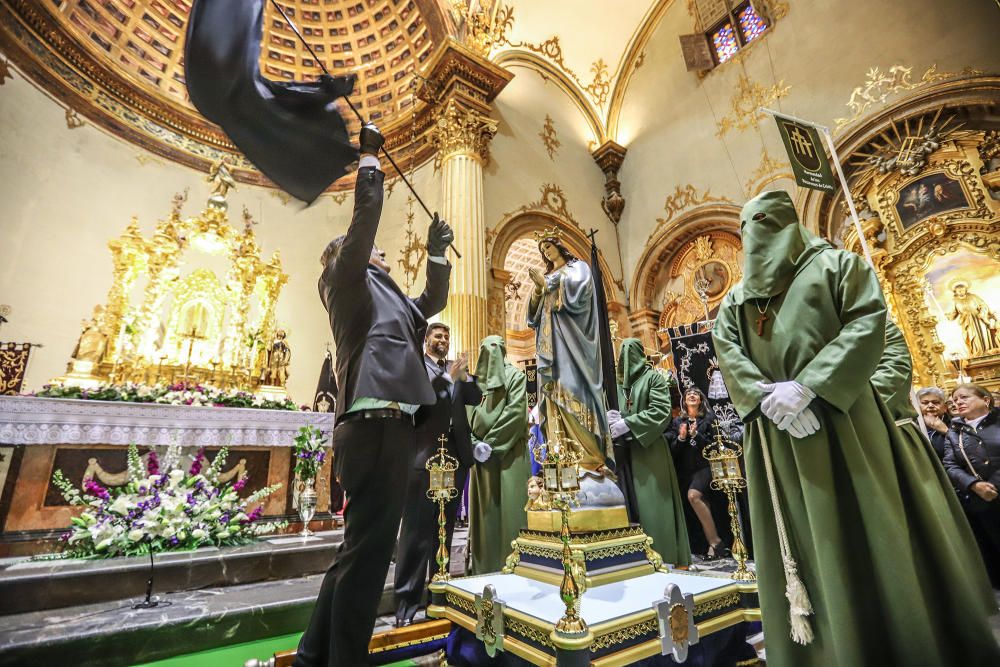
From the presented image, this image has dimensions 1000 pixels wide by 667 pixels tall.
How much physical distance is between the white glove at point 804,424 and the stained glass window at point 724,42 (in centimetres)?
1045

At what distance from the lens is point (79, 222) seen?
300 inches

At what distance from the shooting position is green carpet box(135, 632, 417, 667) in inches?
87.9

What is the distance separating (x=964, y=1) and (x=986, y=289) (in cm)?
426

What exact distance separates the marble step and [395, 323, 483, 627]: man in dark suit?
1.09m

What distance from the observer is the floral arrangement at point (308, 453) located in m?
4.47

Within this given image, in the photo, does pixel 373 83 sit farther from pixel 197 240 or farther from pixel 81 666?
pixel 81 666

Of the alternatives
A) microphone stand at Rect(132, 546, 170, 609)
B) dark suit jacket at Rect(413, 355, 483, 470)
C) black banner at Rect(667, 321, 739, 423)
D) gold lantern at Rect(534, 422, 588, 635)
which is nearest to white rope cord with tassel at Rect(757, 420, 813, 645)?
gold lantern at Rect(534, 422, 588, 635)

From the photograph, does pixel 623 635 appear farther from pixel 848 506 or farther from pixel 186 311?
pixel 186 311

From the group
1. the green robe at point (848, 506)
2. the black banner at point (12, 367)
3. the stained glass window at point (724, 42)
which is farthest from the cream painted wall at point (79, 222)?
the stained glass window at point (724, 42)

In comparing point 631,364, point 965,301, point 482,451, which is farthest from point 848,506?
point 965,301

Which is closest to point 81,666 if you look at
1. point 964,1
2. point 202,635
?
point 202,635

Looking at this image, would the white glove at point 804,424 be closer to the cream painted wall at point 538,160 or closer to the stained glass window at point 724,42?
the cream painted wall at point 538,160

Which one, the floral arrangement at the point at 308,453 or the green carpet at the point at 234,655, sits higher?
the floral arrangement at the point at 308,453

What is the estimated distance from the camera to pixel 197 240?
22.9 feet
